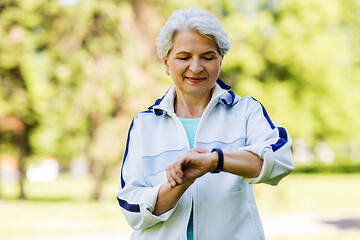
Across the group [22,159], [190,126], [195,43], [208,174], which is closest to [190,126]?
[190,126]

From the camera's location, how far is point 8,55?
17828 millimetres

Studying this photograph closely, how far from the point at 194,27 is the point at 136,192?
0.71 metres

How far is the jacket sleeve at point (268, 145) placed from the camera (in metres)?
1.87

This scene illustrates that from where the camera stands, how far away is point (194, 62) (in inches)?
81.3

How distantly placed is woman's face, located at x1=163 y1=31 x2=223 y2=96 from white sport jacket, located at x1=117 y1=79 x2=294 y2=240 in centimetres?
9

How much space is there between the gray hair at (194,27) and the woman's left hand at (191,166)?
0.49 metres

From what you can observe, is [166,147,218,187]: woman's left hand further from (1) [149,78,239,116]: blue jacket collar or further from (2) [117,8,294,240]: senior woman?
(1) [149,78,239,116]: blue jacket collar

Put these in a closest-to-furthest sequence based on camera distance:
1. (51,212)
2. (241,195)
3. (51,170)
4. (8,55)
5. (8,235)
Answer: (241,195), (8,235), (51,212), (8,55), (51,170)

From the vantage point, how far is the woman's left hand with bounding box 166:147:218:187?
5.93 ft

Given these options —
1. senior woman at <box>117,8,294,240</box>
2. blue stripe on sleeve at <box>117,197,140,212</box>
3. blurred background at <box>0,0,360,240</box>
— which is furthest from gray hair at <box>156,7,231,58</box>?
blurred background at <box>0,0,360,240</box>

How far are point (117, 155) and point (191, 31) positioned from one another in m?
14.0

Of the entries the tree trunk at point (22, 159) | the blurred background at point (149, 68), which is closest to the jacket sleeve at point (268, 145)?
the blurred background at point (149, 68)

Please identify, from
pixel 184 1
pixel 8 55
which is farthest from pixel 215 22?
pixel 8 55

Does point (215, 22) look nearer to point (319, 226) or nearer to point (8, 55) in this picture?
point (319, 226)
